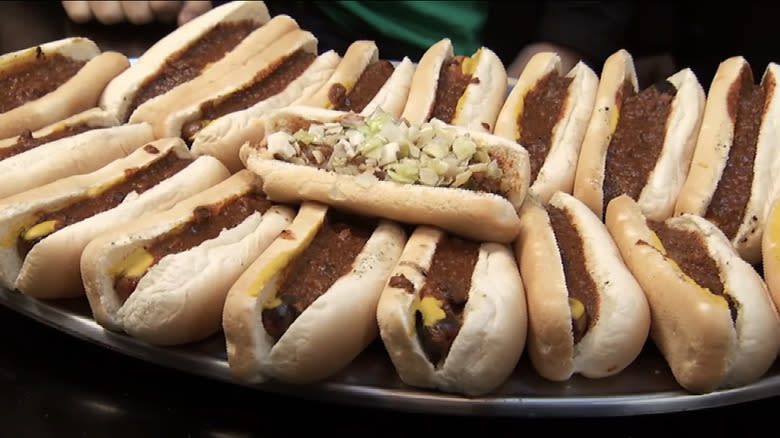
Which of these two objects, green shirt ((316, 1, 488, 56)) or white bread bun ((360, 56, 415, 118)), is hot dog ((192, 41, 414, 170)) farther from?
green shirt ((316, 1, 488, 56))

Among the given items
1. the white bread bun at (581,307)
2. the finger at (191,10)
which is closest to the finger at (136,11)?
the finger at (191,10)

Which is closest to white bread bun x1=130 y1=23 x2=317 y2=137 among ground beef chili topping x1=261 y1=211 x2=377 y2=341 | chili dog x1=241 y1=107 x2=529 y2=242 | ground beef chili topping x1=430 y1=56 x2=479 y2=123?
chili dog x1=241 y1=107 x2=529 y2=242

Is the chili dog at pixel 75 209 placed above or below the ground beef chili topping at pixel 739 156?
below

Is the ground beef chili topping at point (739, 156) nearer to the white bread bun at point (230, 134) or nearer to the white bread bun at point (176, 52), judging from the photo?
the white bread bun at point (230, 134)

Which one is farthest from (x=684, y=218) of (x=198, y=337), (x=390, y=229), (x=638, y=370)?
(x=198, y=337)

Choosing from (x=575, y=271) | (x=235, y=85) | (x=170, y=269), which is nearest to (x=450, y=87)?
(x=235, y=85)

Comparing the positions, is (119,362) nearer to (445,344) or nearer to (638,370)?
(445,344)

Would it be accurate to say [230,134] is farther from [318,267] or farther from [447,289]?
[447,289]
